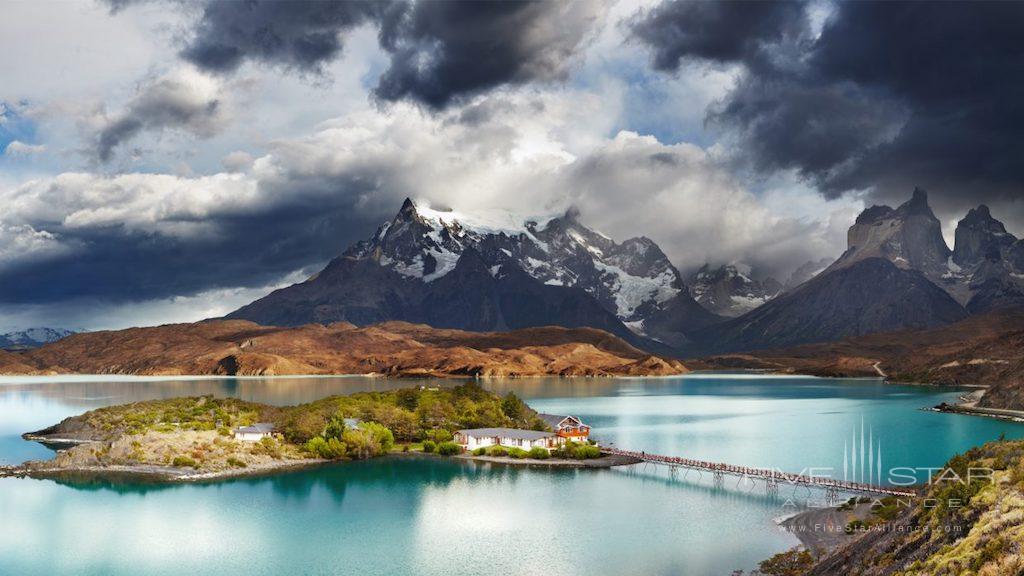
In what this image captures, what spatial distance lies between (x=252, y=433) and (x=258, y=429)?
1.58m

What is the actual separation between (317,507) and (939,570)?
62496mm

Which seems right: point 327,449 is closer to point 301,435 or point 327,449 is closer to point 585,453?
point 301,435

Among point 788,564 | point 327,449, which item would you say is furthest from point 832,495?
point 327,449

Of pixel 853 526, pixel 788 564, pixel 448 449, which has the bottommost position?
pixel 788 564

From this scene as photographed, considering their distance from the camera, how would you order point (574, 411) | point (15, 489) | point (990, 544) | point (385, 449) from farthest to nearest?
point (574, 411)
point (385, 449)
point (15, 489)
point (990, 544)

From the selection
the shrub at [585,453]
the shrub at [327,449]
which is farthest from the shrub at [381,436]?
the shrub at [585,453]

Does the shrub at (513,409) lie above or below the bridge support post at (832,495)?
above

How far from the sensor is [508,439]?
116 meters

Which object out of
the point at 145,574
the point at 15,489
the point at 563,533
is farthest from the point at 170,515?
the point at 563,533

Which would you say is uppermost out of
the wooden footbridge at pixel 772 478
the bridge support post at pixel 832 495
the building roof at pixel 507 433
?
the building roof at pixel 507 433

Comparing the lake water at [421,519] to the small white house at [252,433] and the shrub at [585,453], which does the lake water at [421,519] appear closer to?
the shrub at [585,453]

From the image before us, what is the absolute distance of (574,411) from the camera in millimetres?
182875

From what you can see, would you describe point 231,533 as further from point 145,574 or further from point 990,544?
point 990,544

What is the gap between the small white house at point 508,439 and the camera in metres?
114
